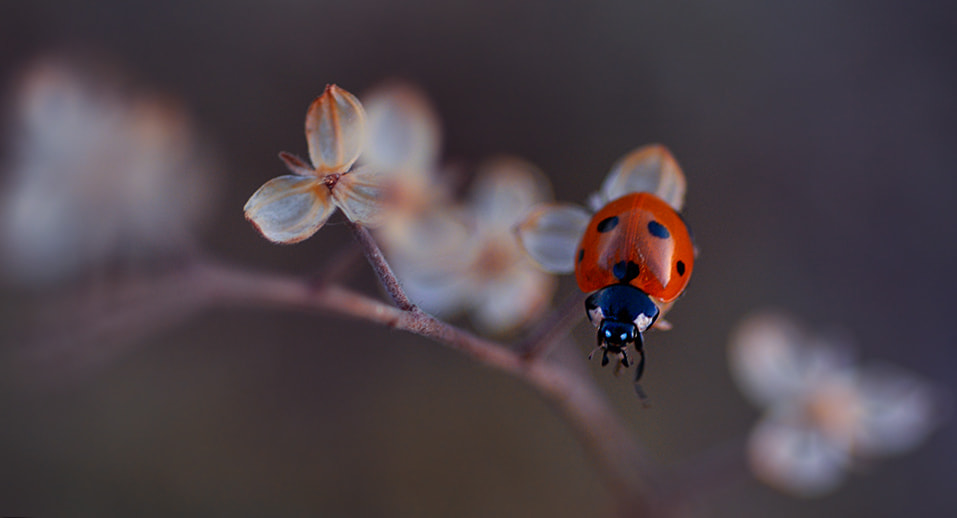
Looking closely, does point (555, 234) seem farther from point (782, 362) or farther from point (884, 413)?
point (884, 413)

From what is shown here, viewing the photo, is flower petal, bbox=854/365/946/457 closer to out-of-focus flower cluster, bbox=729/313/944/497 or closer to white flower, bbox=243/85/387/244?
out-of-focus flower cluster, bbox=729/313/944/497

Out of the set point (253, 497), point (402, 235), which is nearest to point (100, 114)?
point (402, 235)

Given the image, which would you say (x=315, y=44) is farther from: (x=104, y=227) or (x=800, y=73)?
(x=800, y=73)

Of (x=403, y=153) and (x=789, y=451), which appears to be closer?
(x=403, y=153)

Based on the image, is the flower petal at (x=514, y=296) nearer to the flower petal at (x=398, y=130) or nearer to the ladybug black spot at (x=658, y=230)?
the flower petal at (x=398, y=130)

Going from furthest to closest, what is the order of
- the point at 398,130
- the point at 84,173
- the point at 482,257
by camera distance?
the point at 84,173 → the point at 482,257 → the point at 398,130

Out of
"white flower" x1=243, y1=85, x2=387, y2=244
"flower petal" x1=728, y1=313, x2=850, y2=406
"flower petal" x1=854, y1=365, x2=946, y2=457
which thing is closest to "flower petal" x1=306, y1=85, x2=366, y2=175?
"white flower" x1=243, y1=85, x2=387, y2=244

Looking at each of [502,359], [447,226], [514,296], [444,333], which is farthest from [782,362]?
[444,333]
